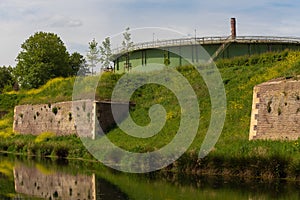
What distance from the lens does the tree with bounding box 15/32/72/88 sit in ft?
180

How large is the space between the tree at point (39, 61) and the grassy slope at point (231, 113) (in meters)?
11.0

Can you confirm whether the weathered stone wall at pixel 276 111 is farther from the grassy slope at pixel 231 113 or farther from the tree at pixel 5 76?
the tree at pixel 5 76

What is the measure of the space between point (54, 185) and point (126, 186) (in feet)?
10.8

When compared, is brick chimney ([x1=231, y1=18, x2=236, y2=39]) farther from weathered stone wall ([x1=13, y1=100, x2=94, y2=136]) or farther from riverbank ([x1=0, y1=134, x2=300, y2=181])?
riverbank ([x1=0, y1=134, x2=300, y2=181])

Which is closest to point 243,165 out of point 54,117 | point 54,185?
point 54,185

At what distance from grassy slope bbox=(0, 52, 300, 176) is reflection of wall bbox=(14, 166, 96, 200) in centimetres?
398

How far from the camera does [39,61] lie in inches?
2176

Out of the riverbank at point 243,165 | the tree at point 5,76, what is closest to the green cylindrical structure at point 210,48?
the riverbank at point 243,165

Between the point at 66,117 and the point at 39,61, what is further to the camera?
the point at 39,61

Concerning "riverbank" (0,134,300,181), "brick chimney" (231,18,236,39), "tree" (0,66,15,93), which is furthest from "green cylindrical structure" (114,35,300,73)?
"tree" (0,66,15,93)

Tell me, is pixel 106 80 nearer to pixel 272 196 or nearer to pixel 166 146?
pixel 166 146

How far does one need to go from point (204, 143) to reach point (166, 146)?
1.84 metres

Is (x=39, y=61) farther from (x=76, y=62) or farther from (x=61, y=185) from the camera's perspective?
(x=61, y=185)

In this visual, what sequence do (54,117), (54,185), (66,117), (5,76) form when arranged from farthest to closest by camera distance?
(5,76) → (54,117) → (66,117) → (54,185)
